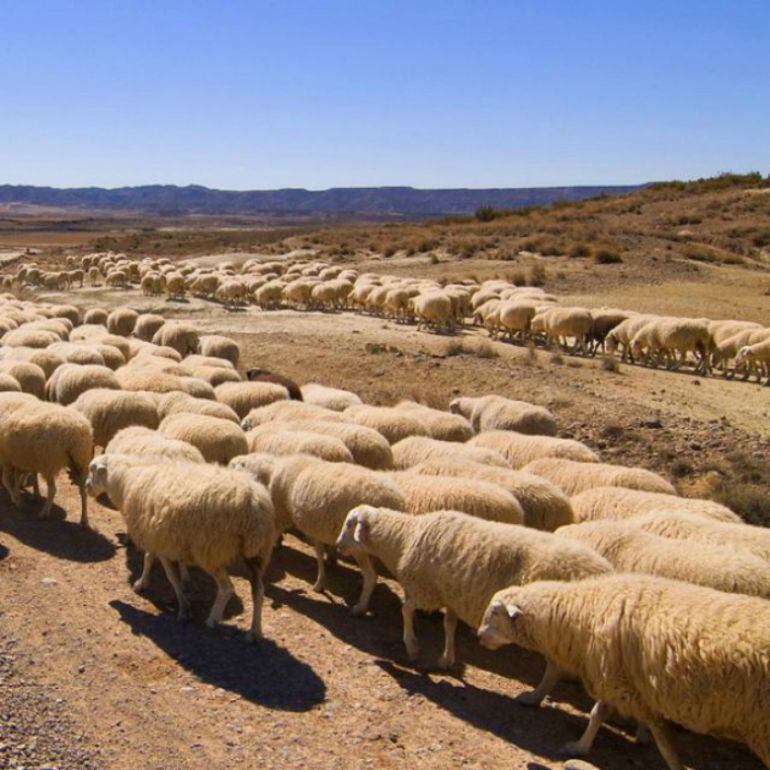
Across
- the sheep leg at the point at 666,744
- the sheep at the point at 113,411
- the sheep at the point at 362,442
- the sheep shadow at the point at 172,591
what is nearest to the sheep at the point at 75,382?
the sheep at the point at 113,411

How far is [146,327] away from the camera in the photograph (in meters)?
20.0

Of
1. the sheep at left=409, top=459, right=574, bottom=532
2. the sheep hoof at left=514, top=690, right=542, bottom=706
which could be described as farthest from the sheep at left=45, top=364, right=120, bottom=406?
the sheep hoof at left=514, top=690, right=542, bottom=706

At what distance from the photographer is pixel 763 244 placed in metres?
38.6

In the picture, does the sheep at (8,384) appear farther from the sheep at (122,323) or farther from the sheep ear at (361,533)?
the sheep at (122,323)

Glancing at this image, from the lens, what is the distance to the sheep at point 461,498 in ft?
24.1

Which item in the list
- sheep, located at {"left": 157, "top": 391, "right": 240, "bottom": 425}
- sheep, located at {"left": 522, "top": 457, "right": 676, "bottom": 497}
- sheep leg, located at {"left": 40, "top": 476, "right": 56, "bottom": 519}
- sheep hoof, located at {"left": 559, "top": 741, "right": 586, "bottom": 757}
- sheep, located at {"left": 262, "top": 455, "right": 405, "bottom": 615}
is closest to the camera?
sheep hoof, located at {"left": 559, "top": 741, "right": 586, "bottom": 757}

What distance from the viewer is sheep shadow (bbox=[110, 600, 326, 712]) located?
570 cm

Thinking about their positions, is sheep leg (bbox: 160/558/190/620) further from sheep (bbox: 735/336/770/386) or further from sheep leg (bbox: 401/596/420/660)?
sheep (bbox: 735/336/770/386)

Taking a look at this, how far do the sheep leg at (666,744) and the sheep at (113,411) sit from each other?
24.4ft

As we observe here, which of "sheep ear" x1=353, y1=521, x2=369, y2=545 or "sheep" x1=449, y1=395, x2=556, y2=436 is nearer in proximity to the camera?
"sheep ear" x1=353, y1=521, x2=369, y2=545

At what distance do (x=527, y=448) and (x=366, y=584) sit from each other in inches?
151

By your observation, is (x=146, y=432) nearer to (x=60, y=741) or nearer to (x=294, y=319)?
(x=60, y=741)

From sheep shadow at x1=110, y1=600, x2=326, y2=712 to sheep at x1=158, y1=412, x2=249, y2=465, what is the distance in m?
2.67

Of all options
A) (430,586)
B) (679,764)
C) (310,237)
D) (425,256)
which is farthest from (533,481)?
(310,237)
